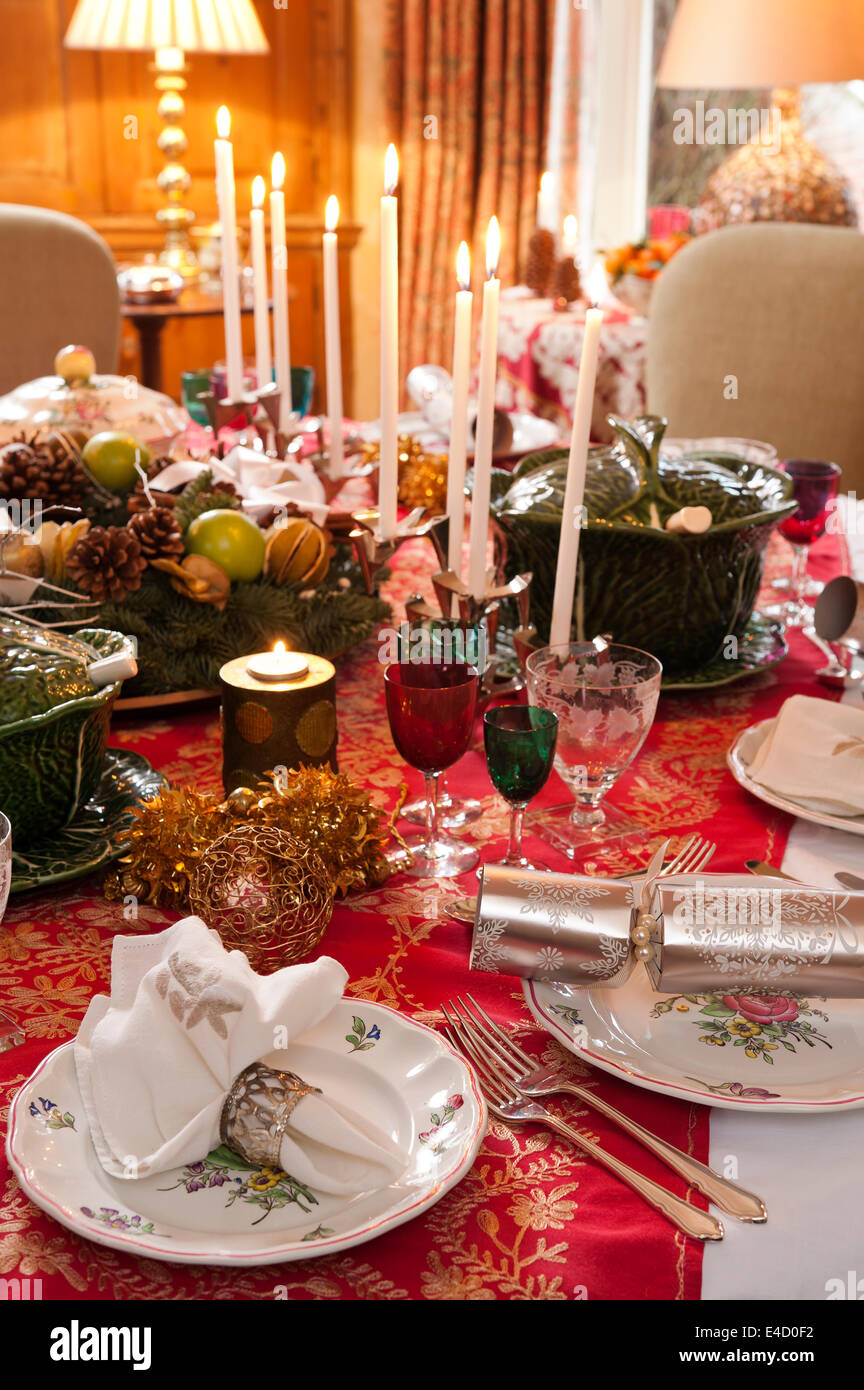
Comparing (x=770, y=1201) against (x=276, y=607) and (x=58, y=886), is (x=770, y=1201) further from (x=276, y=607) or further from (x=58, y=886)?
(x=276, y=607)

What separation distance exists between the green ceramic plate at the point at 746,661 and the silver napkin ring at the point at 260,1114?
61 cm

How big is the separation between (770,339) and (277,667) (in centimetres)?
155

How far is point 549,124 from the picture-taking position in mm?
4008

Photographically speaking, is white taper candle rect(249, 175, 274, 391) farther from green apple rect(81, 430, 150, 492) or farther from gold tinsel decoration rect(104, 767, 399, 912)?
gold tinsel decoration rect(104, 767, 399, 912)

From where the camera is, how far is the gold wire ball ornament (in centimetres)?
71

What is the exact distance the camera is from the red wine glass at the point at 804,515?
49.4 inches

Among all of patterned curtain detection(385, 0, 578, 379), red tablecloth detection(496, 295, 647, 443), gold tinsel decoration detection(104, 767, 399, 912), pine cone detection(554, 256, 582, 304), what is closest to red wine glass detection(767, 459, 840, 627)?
gold tinsel decoration detection(104, 767, 399, 912)

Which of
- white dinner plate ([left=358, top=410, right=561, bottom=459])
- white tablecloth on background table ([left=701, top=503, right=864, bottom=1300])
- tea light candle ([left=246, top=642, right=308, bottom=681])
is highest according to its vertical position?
white dinner plate ([left=358, top=410, right=561, bottom=459])

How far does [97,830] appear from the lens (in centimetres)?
85

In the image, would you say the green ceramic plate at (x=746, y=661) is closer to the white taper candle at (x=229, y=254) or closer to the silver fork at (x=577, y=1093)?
the silver fork at (x=577, y=1093)

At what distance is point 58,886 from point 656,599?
1.75ft

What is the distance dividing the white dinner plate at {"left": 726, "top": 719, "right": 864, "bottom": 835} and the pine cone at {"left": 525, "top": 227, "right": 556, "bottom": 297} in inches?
99.6

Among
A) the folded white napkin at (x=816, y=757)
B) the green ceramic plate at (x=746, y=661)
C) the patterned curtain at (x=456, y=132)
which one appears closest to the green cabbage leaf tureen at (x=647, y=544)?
the green ceramic plate at (x=746, y=661)

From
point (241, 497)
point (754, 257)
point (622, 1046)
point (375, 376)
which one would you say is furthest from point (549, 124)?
point (622, 1046)
